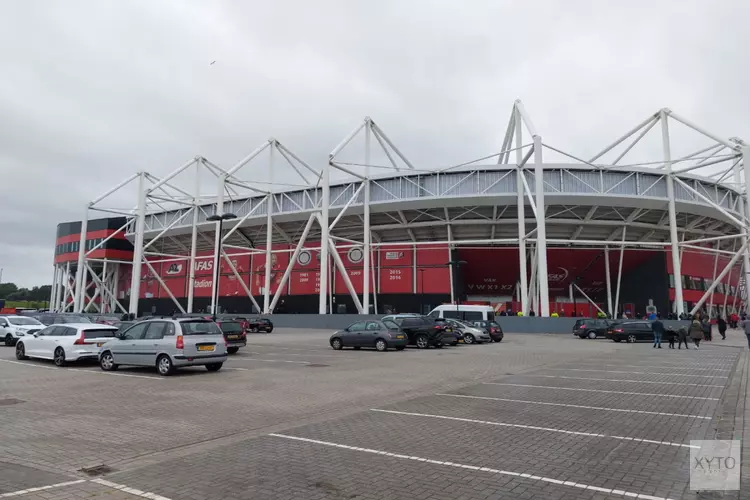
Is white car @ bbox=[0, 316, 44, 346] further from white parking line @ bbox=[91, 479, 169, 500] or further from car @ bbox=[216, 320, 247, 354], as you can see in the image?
white parking line @ bbox=[91, 479, 169, 500]

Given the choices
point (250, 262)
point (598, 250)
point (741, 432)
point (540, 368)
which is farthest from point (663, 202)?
→ point (250, 262)

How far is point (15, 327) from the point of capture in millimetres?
22484

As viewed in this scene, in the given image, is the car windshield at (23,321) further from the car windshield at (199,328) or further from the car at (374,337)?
the car windshield at (199,328)

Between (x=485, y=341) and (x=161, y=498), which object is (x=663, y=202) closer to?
(x=485, y=341)

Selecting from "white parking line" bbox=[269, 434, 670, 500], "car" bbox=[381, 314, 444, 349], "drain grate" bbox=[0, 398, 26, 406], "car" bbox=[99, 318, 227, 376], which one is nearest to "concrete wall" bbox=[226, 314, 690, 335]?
"car" bbox=[381, 314, 444, 349]

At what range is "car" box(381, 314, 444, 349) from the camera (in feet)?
71.0

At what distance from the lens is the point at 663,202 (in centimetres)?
3597

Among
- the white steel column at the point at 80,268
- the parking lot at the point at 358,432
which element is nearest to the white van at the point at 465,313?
the parking lot at the point at 358,432

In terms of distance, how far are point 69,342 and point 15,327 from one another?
11.3 m

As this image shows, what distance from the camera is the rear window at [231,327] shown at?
18.4 m

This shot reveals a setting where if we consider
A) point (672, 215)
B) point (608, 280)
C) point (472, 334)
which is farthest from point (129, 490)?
point (608, 280)

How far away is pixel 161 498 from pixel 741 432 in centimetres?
698

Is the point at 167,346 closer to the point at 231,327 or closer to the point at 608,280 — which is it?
the point at 231,327

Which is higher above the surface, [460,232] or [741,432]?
[460,232]
